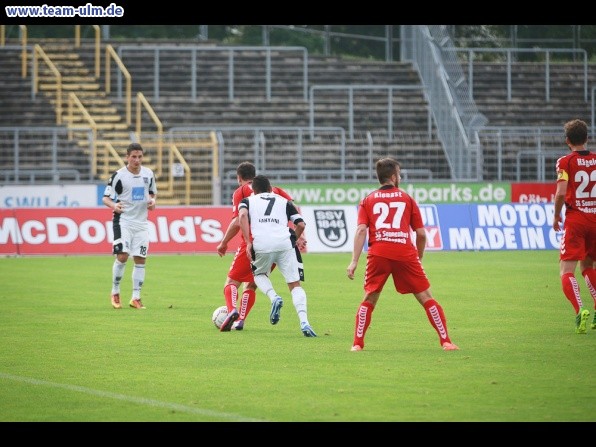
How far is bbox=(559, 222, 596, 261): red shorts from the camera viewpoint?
13203 mm

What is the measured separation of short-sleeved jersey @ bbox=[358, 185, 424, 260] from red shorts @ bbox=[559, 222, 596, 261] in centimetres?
232

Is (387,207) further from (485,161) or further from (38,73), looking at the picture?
(38,73)

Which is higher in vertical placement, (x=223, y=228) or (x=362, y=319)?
(x=223, y=228)

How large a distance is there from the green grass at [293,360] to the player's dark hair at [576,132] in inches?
84.5

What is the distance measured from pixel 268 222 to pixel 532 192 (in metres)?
22.7

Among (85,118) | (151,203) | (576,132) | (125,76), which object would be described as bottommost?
(151,203)

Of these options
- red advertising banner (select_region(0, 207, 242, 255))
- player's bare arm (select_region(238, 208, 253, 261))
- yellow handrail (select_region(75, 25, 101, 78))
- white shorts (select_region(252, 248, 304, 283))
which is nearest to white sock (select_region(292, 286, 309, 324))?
white shorts (select_region(252, 248, 304, 283))

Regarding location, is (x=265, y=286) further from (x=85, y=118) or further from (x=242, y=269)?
(x=85, y=118)

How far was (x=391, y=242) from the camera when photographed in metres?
11.7

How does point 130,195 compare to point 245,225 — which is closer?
point 245,225

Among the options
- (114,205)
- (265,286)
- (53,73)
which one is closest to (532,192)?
(53,73)

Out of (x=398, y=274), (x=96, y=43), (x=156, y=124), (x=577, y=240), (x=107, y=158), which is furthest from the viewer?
(x=96, y=43)

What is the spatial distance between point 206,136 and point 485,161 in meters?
8.80

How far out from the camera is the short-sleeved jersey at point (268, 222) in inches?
531
